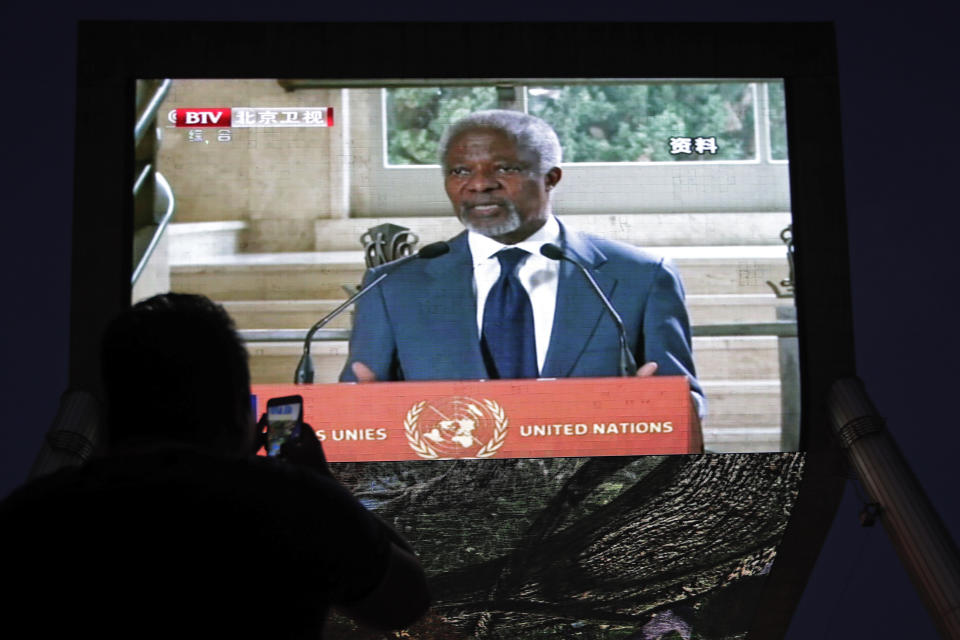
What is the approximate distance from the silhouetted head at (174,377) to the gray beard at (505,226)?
2.38 meters

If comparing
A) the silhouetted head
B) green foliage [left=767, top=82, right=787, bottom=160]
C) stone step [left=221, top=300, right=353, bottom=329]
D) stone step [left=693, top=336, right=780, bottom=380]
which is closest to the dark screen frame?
green foliage [left=767, top=82, right=787, bottom=160]

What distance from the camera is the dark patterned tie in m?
3.38

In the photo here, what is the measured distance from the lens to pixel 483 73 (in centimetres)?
343

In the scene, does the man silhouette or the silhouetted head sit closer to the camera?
the man silhouette

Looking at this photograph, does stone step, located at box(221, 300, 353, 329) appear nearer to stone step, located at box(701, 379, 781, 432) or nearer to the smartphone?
stone step, located at box(701, 379, 781, 432)

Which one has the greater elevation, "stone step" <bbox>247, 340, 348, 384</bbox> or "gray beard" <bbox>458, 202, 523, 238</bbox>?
"gray beard" <bbox>458, 202, 523, 238</bbox>

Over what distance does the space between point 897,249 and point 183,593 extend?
3171 mm

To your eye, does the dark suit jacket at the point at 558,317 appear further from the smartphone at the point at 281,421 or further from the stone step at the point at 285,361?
the smartphone at the point at 281,421

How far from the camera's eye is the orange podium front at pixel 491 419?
132 inches

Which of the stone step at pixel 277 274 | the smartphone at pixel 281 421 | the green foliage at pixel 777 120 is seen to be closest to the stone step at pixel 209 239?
the stone step at pixel 277 274

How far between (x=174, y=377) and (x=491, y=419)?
2.37 metres

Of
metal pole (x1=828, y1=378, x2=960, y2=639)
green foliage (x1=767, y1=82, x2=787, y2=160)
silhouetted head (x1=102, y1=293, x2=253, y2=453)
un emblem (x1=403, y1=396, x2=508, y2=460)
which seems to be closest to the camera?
silhouetted head (x1=102, y1=293, x2=253, y2=453)

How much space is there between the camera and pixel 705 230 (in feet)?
11.2

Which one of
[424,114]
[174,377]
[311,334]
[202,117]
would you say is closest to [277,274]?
[311,334]
